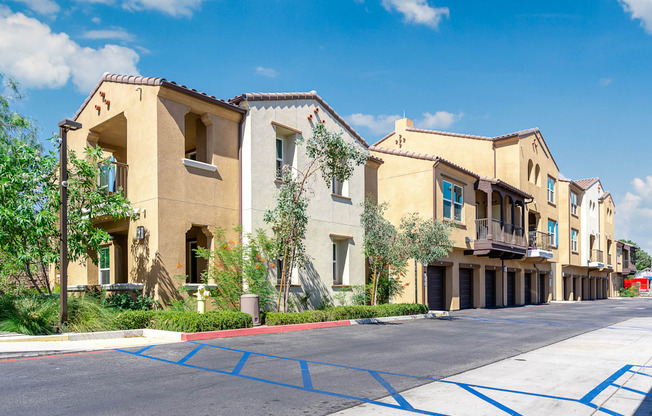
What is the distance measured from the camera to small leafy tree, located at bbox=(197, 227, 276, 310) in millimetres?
15914

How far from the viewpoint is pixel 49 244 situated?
47.3 ft

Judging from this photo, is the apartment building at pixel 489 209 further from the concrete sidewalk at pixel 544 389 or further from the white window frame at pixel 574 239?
the concrete sidewalk at pixel 544 389

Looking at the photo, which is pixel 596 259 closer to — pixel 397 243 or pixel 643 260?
pixel 397 243

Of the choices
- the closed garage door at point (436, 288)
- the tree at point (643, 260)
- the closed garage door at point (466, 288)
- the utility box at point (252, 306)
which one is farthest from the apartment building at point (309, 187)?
the tree at point (643, 260)

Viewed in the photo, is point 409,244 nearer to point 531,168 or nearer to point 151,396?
point 151,396

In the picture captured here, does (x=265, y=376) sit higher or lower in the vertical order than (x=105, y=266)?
lower

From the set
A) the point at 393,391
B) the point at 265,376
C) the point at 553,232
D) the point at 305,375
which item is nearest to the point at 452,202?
the point at 553,232

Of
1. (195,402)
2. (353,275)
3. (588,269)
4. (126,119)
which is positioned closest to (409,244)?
(353,275)

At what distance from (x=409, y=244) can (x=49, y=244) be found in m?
11.9

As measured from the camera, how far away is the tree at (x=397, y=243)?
770 inches

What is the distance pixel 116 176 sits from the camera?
57.2 ft

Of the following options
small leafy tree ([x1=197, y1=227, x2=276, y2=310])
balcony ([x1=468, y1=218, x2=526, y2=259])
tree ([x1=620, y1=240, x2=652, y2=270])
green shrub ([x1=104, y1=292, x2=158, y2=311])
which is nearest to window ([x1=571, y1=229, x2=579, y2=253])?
balcony ([x1=468, y1=218, x2=526, y2=259])

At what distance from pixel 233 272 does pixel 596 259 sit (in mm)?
42072

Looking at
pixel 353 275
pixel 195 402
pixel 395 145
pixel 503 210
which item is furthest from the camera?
pixel 395 145
